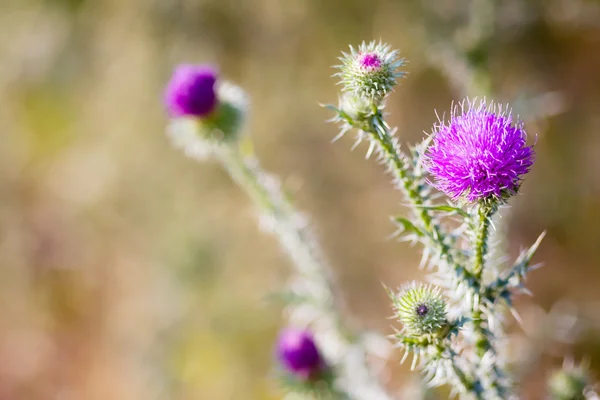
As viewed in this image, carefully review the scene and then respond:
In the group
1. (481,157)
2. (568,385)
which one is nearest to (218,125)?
(481,157)

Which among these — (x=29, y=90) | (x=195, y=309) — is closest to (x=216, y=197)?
(x=195, y=309)

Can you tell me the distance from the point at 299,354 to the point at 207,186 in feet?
10.5

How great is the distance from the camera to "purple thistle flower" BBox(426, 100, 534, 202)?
4.29 ft

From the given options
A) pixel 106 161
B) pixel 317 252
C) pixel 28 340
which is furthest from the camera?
pixel 28 340

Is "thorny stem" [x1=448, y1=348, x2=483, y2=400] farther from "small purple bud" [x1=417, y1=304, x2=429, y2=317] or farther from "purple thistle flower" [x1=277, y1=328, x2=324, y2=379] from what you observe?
"purple thistle flower" [x1=277, y1=328, x2=324, y2=379]

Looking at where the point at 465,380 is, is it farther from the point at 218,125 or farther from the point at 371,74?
the point at 218,125

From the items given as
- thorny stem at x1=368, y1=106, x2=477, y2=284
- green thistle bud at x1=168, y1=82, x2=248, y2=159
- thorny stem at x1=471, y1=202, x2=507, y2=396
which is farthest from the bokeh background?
thorny stem at x1=368, y1=106, x2=477, y2=284

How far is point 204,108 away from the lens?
2.46 m

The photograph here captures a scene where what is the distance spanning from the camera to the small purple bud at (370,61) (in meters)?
1.45

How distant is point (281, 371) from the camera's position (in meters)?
2.33

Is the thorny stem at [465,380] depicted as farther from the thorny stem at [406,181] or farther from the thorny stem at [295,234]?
the thorny stem at [295,234]

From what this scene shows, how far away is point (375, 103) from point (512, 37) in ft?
9.06

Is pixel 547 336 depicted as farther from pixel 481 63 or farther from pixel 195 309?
pixel 195 309

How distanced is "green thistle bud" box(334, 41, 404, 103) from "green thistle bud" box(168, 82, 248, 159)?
107cm
